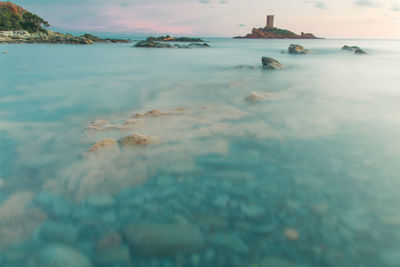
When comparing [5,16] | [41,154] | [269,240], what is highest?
[5,16]

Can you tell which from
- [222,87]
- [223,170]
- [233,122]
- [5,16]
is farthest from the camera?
[5,16]

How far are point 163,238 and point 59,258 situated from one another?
731 mm

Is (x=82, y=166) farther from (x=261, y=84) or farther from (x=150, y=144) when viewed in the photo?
(x=261, y=84)

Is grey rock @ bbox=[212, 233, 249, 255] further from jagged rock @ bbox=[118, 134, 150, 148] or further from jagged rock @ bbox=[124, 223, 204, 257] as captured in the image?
jagged rock @ bbox=[118, 134, 150, 148]

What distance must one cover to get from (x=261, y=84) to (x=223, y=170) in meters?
6.14

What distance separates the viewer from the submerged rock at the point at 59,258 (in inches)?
64.5

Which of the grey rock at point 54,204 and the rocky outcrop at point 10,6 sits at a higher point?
the rocky outcrop at point 10,6

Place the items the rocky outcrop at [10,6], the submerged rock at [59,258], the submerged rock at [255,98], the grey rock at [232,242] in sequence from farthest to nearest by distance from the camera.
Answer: the rocky outcrop at [10,6]
the submerged rock at [255,98]
the grey rock at [232,242]
the submerged rock at [59,258]

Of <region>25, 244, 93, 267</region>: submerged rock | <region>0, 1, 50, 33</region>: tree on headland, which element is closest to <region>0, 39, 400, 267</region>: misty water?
<region>25, 244, 93, 267</region>: submerged rock

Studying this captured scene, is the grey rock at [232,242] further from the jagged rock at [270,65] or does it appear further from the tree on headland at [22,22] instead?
the tree on headland at [22,22]

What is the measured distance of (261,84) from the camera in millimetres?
8203

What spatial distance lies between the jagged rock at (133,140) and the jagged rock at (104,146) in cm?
10

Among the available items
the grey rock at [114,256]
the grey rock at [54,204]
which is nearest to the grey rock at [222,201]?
the grey rock at [114,256]

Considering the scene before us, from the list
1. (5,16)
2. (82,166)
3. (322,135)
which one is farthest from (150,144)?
(5,16)
